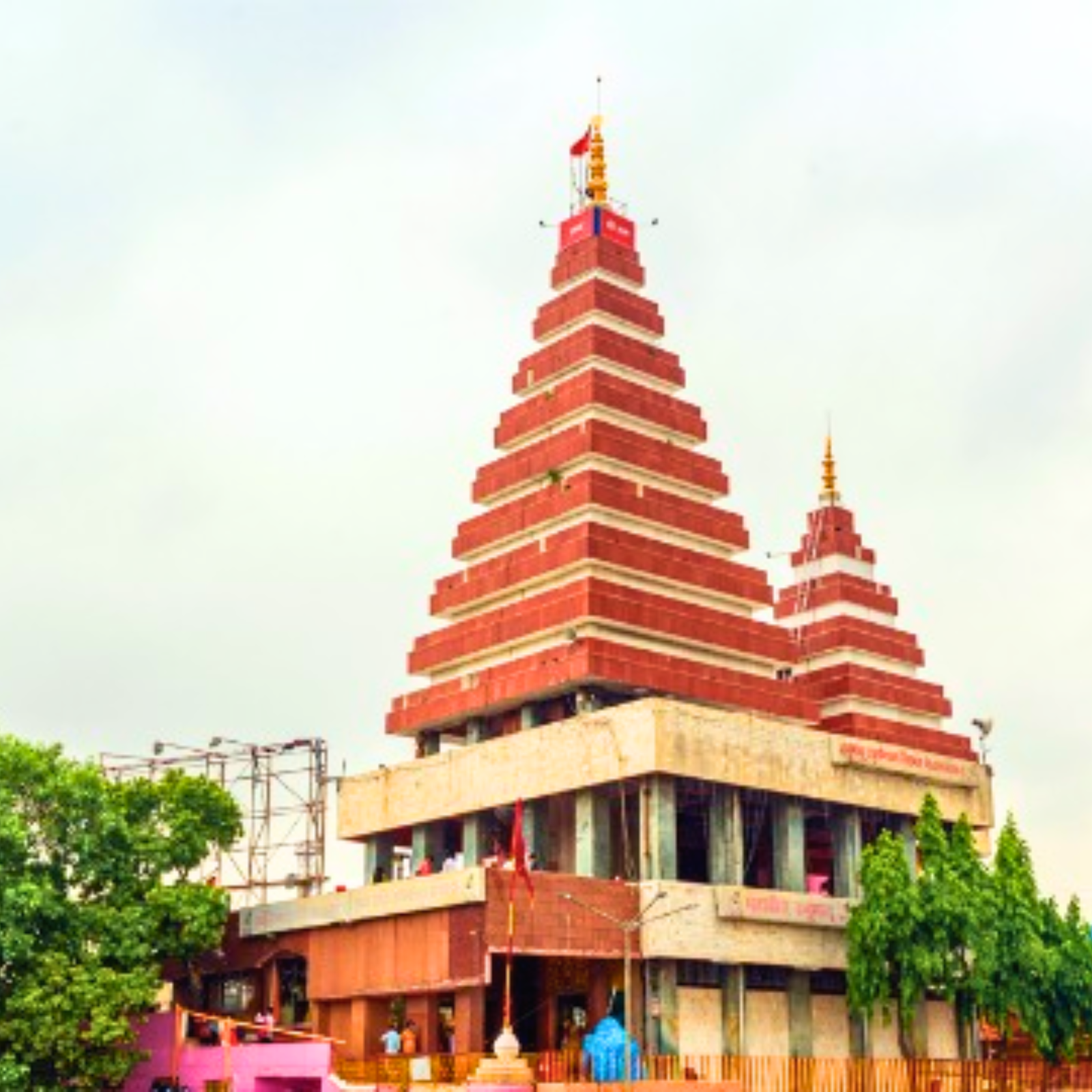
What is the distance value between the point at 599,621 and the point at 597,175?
19362 mm

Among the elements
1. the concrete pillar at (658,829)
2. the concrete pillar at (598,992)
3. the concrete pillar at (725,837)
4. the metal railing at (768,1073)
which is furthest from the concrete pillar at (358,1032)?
the concrete pillar at (725,837)

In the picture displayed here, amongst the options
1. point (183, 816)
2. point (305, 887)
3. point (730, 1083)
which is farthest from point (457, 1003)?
point (305, 887)

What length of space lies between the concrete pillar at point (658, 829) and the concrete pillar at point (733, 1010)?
3.75 meters

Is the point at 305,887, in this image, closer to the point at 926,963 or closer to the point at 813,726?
the point at 813,726

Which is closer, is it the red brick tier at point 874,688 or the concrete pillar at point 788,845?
the concrete pillar at point 788,845

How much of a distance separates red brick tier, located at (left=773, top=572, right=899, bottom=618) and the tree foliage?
48.8 feet

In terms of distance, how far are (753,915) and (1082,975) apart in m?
9.97

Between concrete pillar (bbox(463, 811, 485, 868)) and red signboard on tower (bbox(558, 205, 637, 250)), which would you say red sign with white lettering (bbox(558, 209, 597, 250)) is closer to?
red signboard on tower (bbox(558, 205, 637, 250))

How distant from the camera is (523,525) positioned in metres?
59.0

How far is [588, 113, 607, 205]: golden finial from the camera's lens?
6425 centimetres

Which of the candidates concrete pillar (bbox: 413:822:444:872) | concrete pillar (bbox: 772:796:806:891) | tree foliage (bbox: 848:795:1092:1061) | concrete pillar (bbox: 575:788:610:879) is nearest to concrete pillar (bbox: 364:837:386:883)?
concrete pillar (bbox: 413:822:444:872)

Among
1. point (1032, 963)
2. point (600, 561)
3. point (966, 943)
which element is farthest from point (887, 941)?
point (600, 561)

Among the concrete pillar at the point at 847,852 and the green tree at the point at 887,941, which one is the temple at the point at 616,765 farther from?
the green tree at the point at 887,941

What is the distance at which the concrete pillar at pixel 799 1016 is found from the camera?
2122 inches
